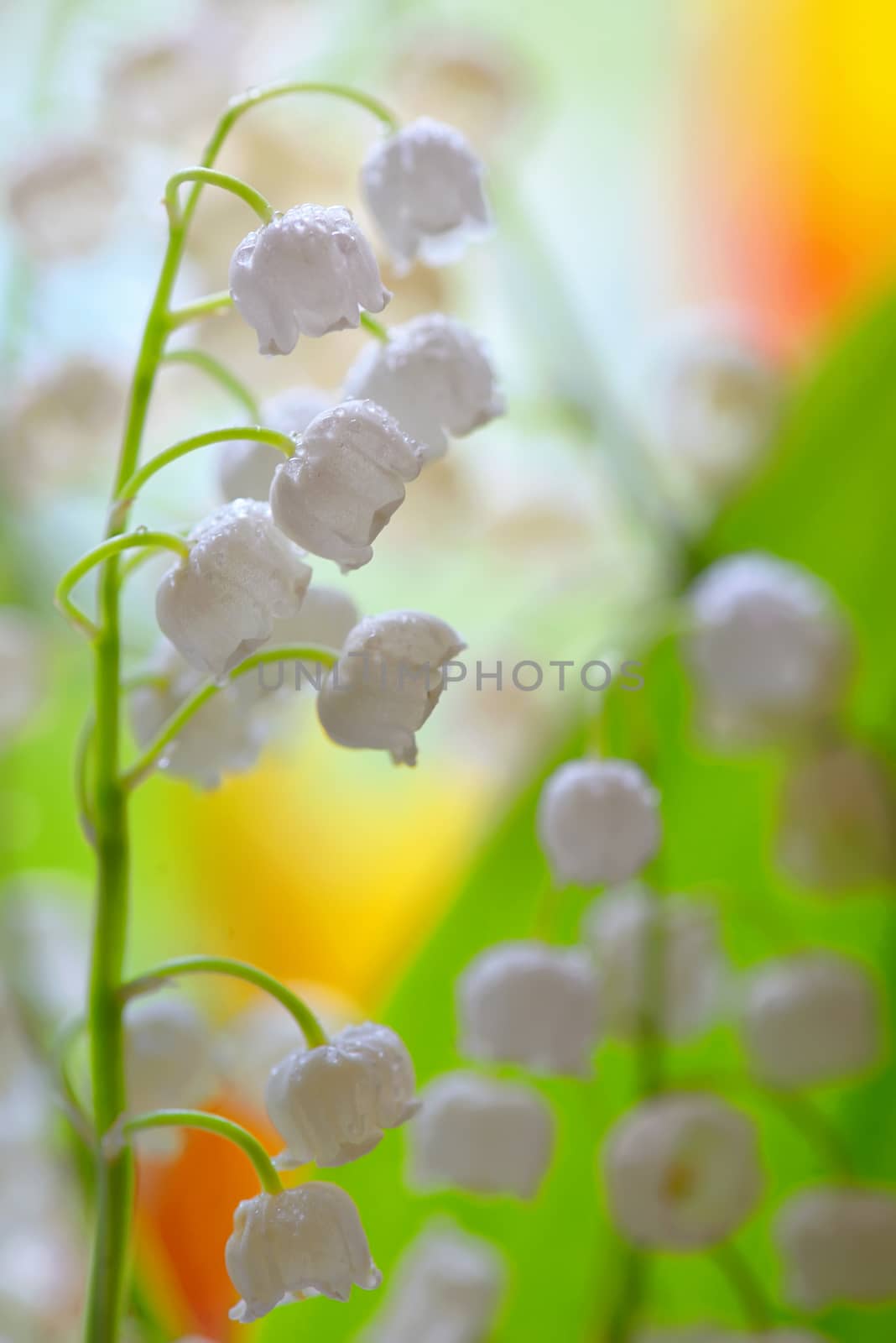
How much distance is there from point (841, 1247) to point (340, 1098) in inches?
8.8

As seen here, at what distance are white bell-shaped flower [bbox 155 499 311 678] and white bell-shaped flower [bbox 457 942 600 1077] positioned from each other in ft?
0.50

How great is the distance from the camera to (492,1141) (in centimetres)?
37

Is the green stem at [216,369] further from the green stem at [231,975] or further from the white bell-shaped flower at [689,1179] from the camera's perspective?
the white bell-shaped flower at [689,1179]

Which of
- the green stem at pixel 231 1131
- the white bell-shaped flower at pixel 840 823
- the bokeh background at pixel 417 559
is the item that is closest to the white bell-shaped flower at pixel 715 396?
the bokeh background at pixel 417 559

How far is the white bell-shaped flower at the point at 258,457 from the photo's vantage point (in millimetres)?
277

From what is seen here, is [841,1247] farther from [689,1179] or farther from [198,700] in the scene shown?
[198,700]

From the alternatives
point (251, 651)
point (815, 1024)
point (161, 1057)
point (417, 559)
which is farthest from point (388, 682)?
point (417, 559)

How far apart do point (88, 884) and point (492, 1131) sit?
35 cm

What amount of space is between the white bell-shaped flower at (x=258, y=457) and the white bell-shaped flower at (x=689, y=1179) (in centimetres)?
20

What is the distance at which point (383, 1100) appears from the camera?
25 centimetres

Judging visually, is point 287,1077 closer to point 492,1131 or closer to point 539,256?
point 492,1131

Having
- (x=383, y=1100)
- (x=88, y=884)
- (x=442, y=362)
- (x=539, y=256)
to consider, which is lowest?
(x=383, y=1100)

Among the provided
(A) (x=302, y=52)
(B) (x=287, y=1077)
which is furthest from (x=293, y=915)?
(B) (x=287, y=1077)

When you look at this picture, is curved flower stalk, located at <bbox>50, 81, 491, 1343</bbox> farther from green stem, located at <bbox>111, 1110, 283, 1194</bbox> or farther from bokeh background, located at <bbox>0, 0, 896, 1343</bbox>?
bokeh background, located at <bbox>0, 0, 896, 1343</bbox>
